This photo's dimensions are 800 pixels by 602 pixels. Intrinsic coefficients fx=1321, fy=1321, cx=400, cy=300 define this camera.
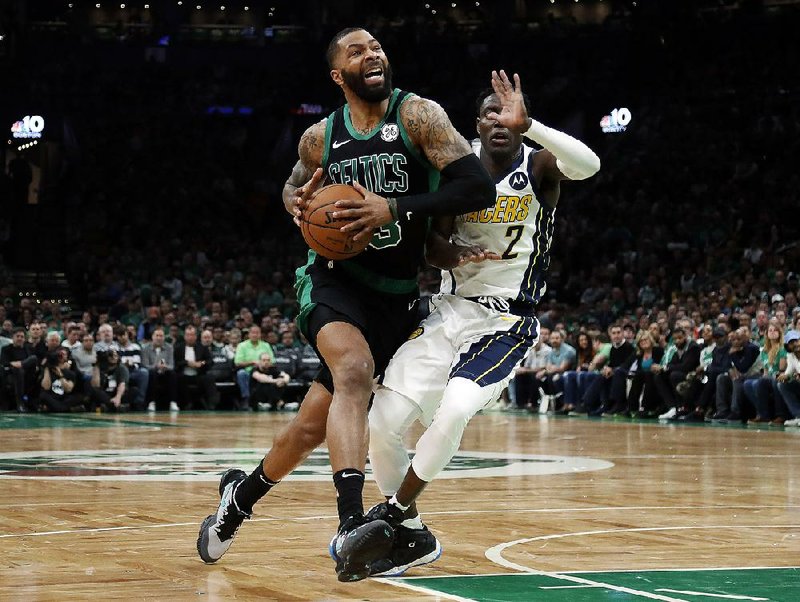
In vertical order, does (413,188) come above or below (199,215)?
below

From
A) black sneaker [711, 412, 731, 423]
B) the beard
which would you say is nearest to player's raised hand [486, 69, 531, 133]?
the beard

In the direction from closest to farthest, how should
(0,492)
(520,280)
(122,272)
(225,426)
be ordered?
1. (520,280)
2. (0,492)
3. (225,426)
4. (122,272)

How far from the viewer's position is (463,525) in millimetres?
6422

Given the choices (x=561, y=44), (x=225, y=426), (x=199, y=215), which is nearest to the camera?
(x=225, y=426)

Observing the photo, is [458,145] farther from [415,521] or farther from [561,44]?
[561,44]

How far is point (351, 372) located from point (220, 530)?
2.81 feet

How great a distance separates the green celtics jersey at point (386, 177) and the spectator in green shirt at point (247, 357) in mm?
15534

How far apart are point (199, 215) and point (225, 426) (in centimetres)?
1775

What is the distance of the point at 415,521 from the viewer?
5223 millimetres

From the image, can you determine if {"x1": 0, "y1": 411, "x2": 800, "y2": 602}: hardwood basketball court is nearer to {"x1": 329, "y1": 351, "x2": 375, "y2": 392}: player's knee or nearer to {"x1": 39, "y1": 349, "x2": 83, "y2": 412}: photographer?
{"x1": 329, "y1": 351, "x2": 375, "y2": 392}: player's knee

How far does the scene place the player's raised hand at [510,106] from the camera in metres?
5.59

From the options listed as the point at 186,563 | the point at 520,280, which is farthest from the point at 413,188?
the point at 186,563

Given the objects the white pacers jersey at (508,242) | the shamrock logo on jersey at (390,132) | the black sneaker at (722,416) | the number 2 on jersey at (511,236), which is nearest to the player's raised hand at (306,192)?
the shamrock logo on jersey at (390,132)

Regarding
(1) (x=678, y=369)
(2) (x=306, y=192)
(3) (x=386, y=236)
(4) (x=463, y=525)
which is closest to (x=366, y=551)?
(3) (x=386, y=236)
